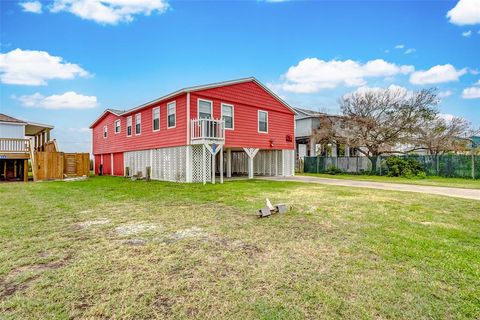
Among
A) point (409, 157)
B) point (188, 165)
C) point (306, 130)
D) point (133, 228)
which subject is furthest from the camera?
point (306, 130)

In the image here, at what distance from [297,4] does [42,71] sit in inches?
680

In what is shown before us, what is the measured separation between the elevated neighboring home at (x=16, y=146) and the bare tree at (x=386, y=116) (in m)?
21.1

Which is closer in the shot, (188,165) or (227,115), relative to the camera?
(188,165)

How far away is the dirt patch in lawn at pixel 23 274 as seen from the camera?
9.16ft

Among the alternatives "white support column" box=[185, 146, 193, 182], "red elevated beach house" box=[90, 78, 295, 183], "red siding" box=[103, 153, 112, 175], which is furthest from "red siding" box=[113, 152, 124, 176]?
"white support column" box=[185, 146, 193, 182]

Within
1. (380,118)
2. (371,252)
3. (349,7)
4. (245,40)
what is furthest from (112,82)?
(371,252)

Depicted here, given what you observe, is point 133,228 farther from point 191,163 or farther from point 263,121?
point 263,121

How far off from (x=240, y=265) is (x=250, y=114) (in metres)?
13.5

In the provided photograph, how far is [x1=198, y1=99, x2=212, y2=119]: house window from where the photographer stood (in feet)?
46.2

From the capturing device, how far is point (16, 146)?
16.5 metres

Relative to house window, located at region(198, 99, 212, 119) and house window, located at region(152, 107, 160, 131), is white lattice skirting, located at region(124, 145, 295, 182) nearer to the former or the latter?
house window, located at region(152, 107, 160, 131)

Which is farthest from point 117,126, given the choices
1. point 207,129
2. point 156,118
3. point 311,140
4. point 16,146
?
point 311,140

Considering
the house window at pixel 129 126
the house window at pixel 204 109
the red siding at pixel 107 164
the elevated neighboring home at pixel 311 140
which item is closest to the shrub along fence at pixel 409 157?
the elevated neighboring home at pixel 311 140

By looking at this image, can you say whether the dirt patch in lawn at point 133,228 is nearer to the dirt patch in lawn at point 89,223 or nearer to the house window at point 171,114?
the dirt patch in lawn at point 89,223
